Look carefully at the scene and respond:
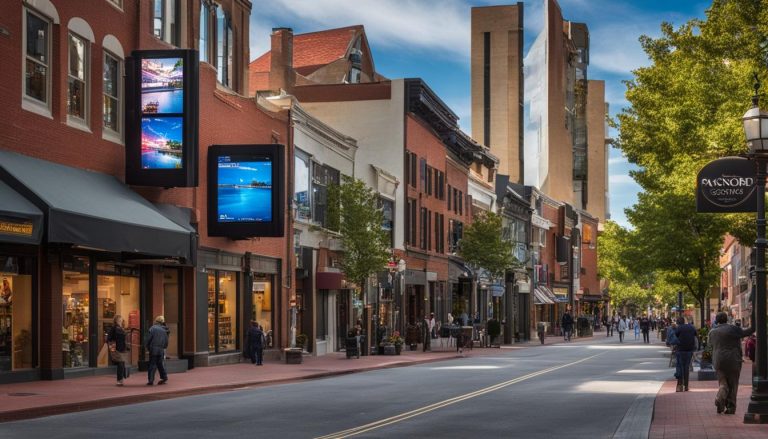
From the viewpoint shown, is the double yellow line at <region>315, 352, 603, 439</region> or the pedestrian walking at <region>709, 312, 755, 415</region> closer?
the double yellow line at <region>315, 352, 603, 439</region>

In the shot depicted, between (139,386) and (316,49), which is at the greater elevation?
(316,49)

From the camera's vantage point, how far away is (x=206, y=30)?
41.7m

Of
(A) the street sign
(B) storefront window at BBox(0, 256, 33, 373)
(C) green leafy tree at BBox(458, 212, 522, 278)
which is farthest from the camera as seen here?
(C) green leafy tree at BBox(458, 212, 522, 278)

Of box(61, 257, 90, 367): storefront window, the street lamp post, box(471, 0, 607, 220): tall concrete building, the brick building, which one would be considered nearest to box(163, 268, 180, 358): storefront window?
the brick building

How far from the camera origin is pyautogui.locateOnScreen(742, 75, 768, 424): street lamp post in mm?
17750

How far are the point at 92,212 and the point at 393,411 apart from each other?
9518 mm

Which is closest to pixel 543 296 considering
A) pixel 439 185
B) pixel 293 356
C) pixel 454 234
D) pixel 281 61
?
pixel 454 234

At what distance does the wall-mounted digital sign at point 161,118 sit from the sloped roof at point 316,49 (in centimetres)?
4521

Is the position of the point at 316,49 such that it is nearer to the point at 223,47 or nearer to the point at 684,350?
the point at 223,47

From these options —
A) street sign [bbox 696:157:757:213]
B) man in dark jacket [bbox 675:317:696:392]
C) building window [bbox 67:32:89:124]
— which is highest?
building window [bbox 67:32:89:124]

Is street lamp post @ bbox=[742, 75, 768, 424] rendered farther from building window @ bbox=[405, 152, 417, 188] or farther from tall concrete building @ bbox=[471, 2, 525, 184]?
tall concrete building @ bbox=[471, 2, 525, 184]

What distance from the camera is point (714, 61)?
38.7m

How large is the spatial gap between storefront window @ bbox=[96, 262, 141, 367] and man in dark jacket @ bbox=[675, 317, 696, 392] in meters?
13.5

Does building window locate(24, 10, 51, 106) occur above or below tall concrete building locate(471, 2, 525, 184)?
below
